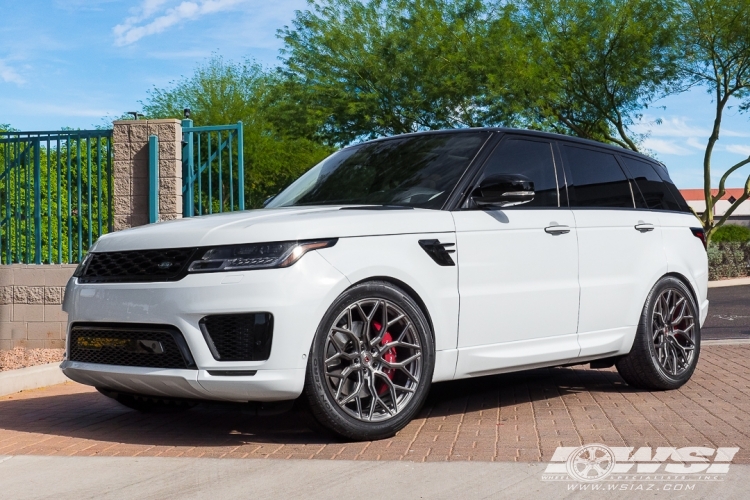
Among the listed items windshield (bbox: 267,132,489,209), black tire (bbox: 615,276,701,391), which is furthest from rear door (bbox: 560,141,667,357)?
windshield (bbox: 267,132,489,209)

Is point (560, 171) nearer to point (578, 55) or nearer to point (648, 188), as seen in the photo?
point (648, 188)

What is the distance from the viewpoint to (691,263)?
8039mm

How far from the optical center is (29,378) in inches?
331

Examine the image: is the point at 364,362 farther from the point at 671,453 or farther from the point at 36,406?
the point at 36,406

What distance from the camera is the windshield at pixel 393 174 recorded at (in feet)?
20.5

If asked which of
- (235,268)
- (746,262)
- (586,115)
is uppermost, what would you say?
(586,115)

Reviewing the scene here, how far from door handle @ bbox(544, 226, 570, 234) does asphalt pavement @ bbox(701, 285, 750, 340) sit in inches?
254

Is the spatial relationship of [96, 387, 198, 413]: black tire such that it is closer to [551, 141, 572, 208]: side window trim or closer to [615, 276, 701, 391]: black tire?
[551, 141, 572, 208]: side window trim

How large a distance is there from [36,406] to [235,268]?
10.0 ft

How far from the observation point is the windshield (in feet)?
20.5

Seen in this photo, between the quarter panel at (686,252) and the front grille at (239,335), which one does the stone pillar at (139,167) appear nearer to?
the quarter panel at (686,252)

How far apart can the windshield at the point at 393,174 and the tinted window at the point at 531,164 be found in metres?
0.17

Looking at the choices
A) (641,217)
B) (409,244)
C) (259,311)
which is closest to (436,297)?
(409,244)

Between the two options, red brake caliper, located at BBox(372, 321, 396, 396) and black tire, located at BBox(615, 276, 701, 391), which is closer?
red brake caliper, located at BBox(372, 321, 396, 396)
